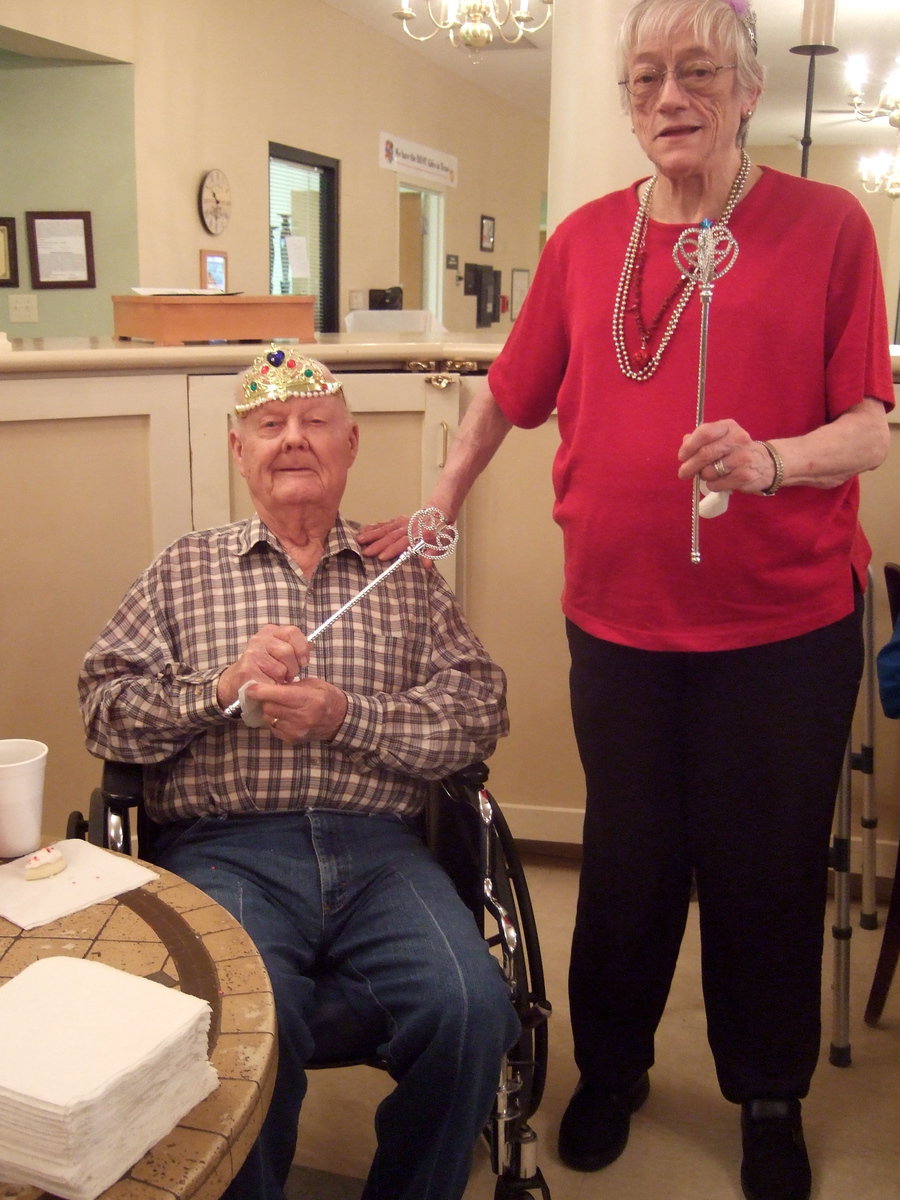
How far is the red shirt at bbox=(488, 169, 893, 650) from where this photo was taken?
140 centimetres

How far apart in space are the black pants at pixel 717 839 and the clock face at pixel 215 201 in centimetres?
475

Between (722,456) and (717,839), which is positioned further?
(717,839)

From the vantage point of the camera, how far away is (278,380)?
169 centimetres

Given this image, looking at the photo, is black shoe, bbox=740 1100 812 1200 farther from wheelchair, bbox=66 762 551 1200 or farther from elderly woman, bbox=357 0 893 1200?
wheelchair, bbox=66 762 551 1200

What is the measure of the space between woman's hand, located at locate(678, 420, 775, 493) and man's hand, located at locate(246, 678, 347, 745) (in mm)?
563

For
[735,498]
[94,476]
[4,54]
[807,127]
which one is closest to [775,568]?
[735,498]

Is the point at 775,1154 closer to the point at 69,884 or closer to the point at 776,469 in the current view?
the point at 776,469

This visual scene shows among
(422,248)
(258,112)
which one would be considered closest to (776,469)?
(258,112)

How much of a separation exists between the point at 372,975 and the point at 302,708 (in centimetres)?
35

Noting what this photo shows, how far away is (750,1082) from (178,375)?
163cm

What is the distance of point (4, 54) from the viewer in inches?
199

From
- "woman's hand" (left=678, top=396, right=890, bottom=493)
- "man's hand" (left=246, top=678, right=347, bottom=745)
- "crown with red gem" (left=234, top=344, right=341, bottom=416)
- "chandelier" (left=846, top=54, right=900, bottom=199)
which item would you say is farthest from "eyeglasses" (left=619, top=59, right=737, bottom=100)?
"chandelier" (left=846, top=54, right=900, bottom=199)

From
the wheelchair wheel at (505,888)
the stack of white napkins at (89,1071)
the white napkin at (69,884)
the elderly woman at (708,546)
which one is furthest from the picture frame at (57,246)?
the stack of white napkins at (89,1071)

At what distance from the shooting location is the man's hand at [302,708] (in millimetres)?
1482
